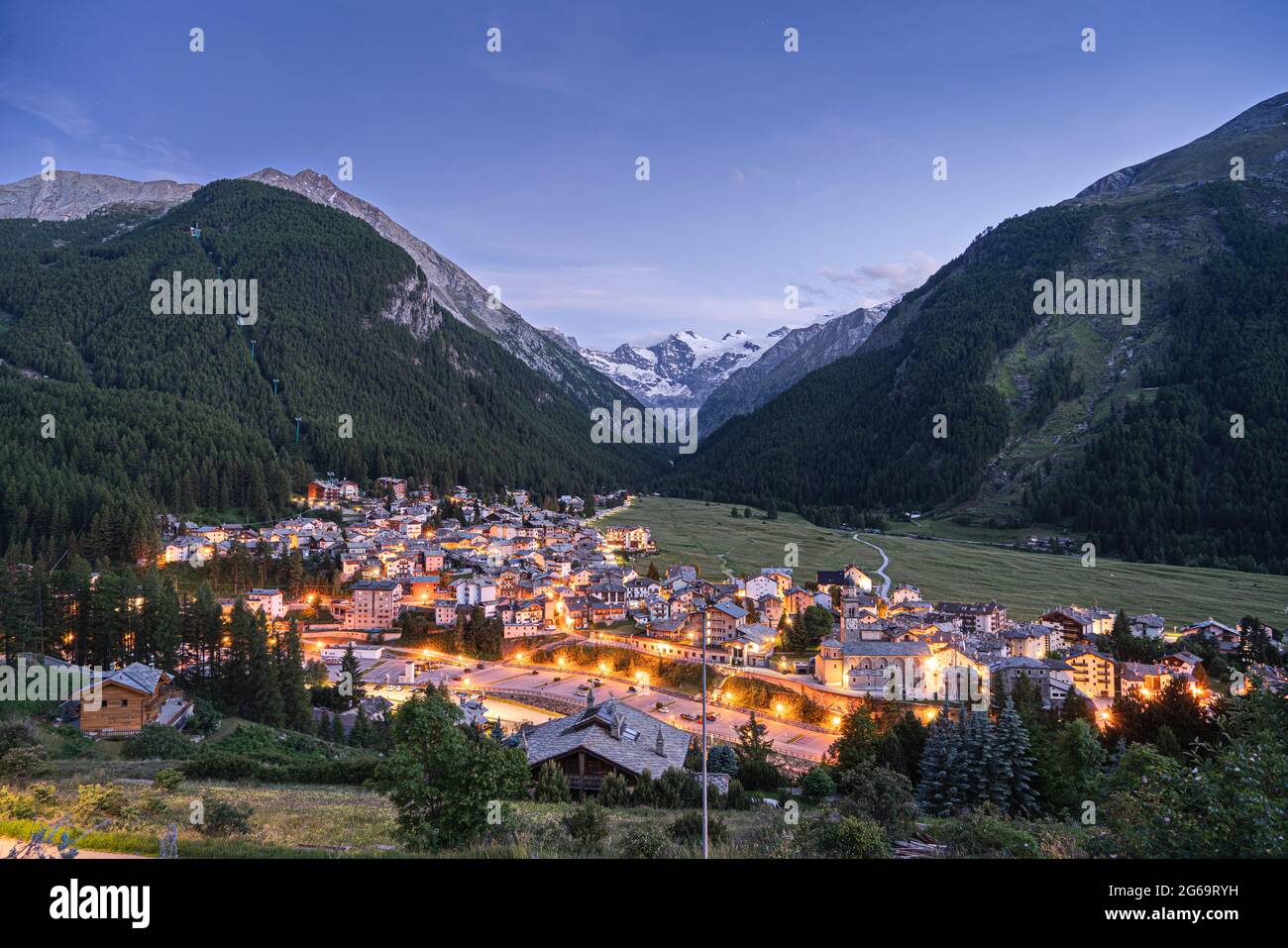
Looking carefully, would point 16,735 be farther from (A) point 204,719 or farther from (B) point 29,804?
(B) point 29,804

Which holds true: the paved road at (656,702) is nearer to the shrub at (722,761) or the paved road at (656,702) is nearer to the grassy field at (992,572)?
the shrub at (722,761)

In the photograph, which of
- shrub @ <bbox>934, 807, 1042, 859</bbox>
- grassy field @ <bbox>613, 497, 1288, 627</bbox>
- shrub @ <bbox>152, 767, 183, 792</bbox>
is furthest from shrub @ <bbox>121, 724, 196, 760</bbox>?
grassy field @ <bbox>613, 497, 1288, 627</bbox>

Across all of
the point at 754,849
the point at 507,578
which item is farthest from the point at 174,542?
the point at 754,849

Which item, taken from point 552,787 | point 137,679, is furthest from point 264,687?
point 552,787

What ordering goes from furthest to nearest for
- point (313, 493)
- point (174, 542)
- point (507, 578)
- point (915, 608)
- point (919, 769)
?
point (313, 493) < point (507, 578) < point (174, 542) < point (915, 608) < point (919, 769)

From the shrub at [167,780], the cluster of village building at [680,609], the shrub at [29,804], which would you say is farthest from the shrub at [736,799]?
the shrub at [29,804]

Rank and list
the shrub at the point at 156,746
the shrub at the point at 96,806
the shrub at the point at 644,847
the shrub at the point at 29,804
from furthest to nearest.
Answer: the shrub at the point at 156,746 < the shrub at the point at 96,806 < the shrub at the point at 29,804 < the shrub at the point at 644,847
